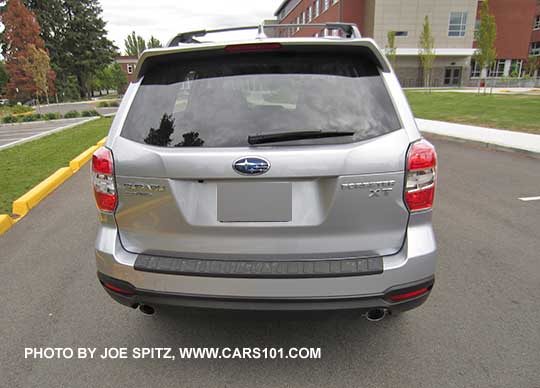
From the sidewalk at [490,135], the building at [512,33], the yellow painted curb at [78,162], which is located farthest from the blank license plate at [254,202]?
the building at [512,33]

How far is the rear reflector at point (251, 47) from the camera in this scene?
2039 millimetres

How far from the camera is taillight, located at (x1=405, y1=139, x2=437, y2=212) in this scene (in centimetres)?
193

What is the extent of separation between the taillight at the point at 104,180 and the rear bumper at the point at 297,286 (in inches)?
11.6

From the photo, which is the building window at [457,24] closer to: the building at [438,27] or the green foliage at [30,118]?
the building at [438,27]

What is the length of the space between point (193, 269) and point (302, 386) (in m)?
0.94

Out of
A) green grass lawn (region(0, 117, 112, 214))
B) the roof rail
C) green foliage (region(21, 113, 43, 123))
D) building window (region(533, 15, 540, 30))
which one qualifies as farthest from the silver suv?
building window (region(533, 15, 540, 30))

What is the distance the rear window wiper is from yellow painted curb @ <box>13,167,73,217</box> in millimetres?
4628

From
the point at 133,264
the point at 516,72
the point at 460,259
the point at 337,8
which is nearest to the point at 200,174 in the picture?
the point at 133,264

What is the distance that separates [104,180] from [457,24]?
55617mm

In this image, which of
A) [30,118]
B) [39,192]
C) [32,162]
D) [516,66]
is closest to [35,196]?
[39,192]

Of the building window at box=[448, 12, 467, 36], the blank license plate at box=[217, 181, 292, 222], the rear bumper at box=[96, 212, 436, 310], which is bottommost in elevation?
the rear bumper at box=[96, 212, 436, 310]

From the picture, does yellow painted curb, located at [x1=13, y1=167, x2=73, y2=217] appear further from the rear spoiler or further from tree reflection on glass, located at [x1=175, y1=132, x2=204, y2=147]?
tree reflection on glass, located at [x1=175, y1=132, x2=204, y2=147]

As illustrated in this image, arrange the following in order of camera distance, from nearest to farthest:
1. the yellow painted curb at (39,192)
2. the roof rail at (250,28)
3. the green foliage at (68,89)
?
the roof rail at (250,28), the yellow painted curb at (39,192), the green foliage at (68,89)

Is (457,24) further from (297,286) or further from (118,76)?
(297,286)
